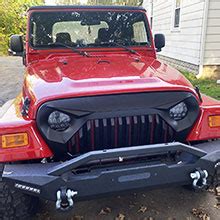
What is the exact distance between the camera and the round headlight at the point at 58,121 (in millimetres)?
2330

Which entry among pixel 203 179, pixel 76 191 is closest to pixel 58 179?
pixel 76 191

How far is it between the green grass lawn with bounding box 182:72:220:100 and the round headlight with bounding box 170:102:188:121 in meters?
4.09

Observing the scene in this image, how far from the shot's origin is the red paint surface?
7.61ft

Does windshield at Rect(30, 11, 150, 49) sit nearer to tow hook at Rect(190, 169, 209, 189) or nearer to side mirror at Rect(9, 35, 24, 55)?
side mirror at Rect(9, 35, 24, 55)

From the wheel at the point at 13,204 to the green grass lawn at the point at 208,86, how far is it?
4.85 m

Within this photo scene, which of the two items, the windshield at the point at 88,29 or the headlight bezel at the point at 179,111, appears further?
the windshield at the point at 88,29

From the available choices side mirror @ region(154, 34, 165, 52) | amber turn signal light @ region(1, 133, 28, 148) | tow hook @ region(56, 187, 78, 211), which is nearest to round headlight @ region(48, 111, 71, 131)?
amber turn signal light @ region(1, 133, 28, 148)

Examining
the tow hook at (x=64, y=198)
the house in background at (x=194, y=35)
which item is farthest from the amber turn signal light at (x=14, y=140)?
the house in background at (x=194, y=35)

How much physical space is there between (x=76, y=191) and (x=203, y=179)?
1014mm

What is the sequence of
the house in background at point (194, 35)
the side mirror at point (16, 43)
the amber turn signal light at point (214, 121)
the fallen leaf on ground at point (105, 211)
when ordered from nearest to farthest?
the amber turn signal light at point (214, 121) < the fallen leaf on ground at point (105, 211) < the side mirror at point (16, 43) < the house in background at point (194, 35)

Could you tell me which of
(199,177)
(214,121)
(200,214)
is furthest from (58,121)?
(200,214)

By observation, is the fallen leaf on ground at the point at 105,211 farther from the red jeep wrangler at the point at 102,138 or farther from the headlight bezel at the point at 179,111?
the headlight bezel at the point at 179,111

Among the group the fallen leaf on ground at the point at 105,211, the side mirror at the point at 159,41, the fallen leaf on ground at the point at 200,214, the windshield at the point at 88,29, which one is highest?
the windshield at the point at 88,29

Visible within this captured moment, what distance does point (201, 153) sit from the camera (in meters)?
2.42
